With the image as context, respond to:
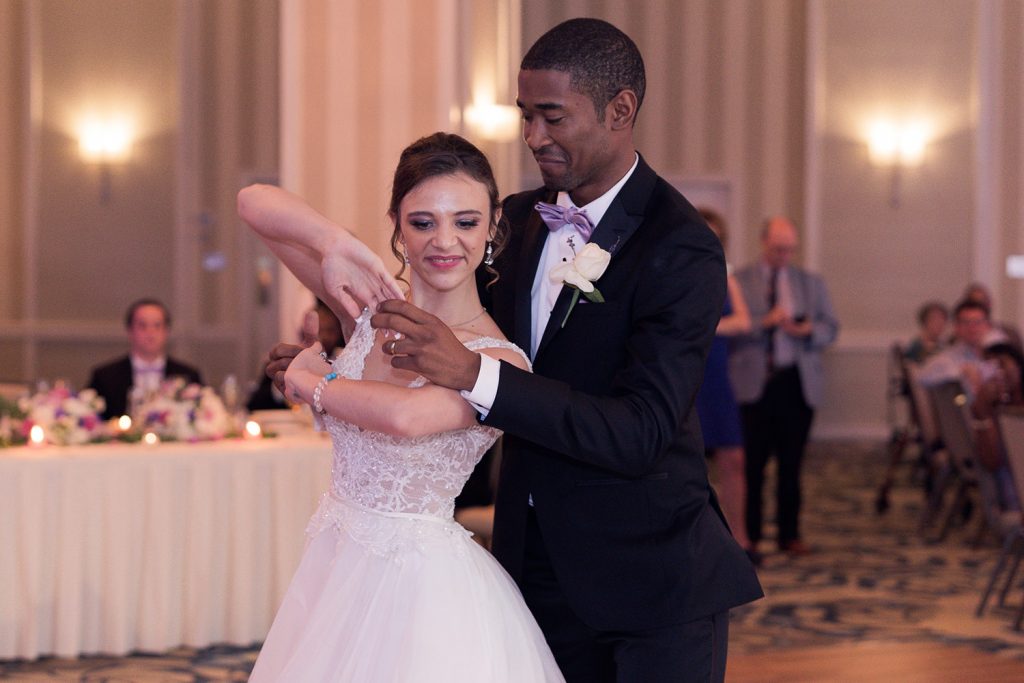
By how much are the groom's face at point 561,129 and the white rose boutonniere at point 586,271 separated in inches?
5.8

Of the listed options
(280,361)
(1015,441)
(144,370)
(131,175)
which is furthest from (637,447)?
(131,175)

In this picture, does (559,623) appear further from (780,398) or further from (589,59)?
(780,398)

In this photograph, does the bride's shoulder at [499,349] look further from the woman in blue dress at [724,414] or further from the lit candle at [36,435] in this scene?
the woman in blue dress at [724,414]

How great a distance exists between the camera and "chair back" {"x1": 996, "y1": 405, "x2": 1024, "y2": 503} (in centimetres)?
539

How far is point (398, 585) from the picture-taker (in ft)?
6.99

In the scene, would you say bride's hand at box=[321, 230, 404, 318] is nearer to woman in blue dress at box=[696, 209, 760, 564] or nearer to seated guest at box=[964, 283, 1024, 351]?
woman in blue dress at box=[696, 209, 760, 564]

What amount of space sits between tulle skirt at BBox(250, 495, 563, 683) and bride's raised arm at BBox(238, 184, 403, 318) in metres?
0.38

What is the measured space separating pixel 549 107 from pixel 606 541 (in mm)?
706

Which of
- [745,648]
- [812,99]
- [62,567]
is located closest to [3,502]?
[62,567]

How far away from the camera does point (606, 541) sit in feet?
6.92

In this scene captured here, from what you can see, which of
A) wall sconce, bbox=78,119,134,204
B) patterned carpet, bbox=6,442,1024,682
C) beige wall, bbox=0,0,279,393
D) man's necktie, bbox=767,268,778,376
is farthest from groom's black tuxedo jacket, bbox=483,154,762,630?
wall sconce, bbox=78,119,134,204

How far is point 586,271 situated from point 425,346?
326 mm

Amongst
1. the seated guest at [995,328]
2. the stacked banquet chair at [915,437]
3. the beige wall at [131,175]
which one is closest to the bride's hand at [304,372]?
the stacked banquet chair at [915,437]

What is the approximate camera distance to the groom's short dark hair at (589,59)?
210 cm
